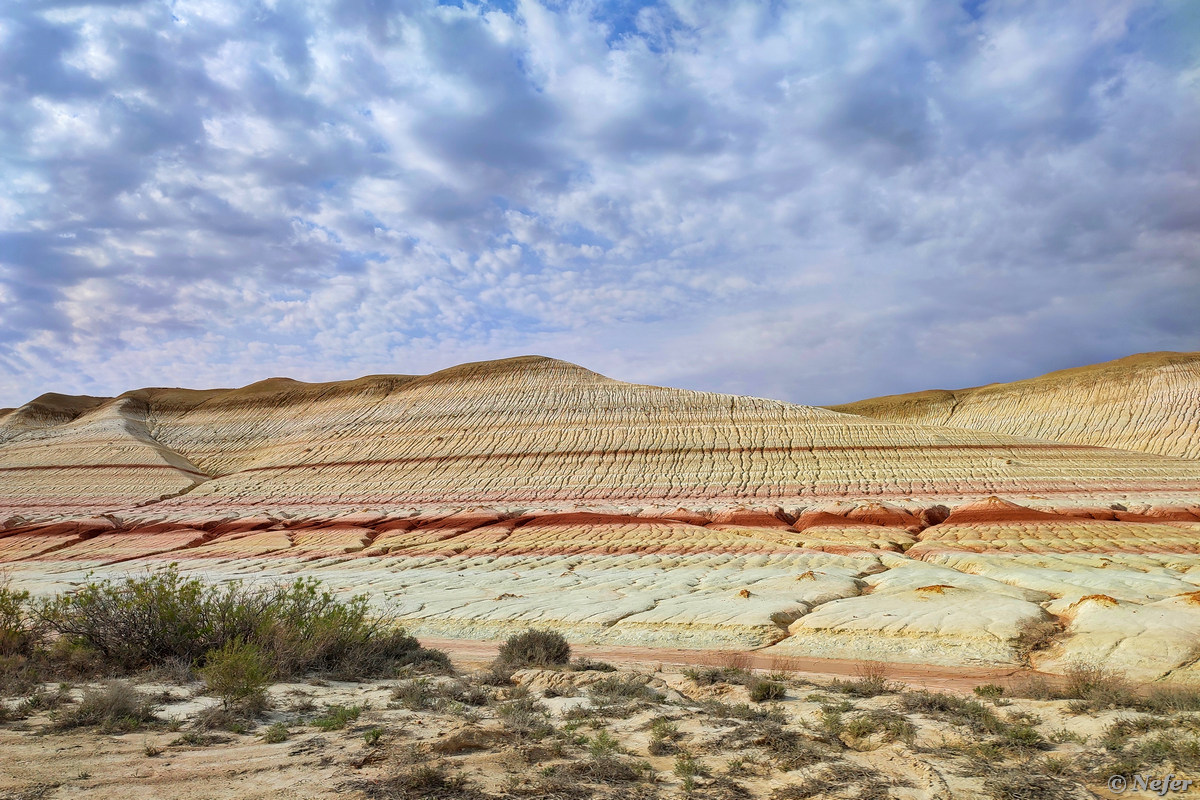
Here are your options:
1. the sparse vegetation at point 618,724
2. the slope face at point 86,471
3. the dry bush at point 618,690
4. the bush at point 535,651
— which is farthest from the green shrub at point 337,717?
the slope face at point 86,471

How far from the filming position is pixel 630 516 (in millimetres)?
35250

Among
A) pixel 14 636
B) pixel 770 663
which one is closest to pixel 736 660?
pixel 770 663

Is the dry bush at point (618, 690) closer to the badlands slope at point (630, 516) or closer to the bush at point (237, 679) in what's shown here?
the bush at point (237, 679)

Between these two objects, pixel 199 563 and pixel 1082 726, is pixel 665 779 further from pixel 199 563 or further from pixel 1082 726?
pixel 199 563

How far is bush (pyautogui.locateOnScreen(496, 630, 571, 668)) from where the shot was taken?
1002 centimetres

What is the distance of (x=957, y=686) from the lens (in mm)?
9227

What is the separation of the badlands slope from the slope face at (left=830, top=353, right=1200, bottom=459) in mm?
18706

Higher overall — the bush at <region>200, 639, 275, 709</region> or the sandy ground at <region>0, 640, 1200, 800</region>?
the bush at <region>200, 639, 275, 709</region>

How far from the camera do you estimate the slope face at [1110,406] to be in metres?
57.5

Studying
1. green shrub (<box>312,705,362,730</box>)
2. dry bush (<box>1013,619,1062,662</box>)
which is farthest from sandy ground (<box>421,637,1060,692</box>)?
green shrub (<box>312,705,362,730</box>)

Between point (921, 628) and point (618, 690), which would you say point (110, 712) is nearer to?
point (618, 690)

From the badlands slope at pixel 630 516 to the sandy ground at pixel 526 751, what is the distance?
4735mm

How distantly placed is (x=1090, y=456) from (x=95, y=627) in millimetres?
51394

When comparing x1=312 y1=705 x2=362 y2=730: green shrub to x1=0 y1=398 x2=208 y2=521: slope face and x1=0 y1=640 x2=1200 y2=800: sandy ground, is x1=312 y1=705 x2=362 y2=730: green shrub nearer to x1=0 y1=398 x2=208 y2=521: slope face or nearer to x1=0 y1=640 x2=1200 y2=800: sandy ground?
x1=0 y1=640 x2=1200 y2=800: sandy ground
